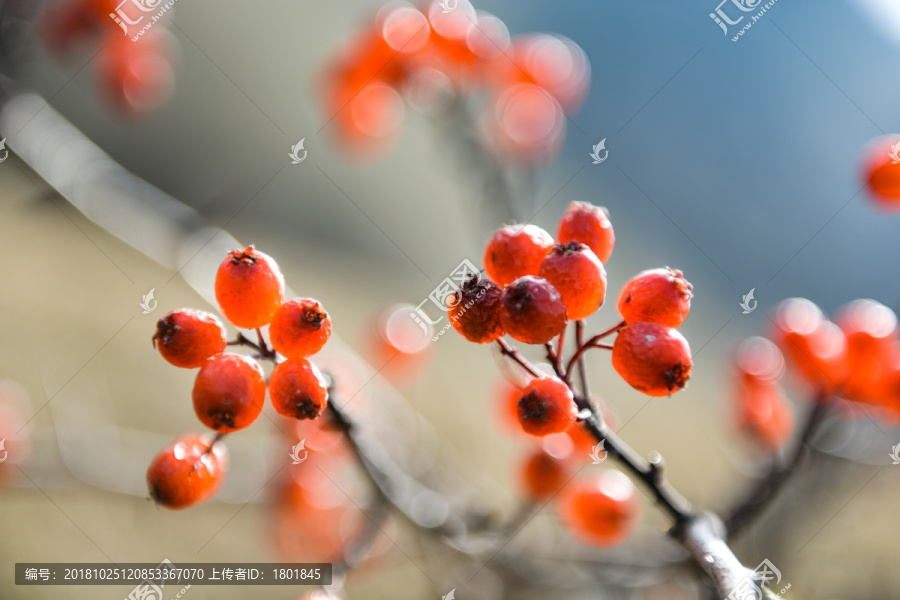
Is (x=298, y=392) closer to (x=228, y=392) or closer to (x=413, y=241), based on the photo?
(x=228, y=392)

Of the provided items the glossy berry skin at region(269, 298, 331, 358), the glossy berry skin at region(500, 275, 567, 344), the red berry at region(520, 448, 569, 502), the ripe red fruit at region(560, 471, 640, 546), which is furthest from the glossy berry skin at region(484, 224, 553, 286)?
the ripe red fruit at region(560, 471, 640, 546)

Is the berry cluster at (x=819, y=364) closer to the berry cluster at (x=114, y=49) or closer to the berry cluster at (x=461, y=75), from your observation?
the berry cluster at (x=461, y=75)

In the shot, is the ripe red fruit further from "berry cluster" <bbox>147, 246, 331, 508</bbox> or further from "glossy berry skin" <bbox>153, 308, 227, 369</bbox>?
"glossy berry skin" <bbox>153, 308, 227, 369</bbox>

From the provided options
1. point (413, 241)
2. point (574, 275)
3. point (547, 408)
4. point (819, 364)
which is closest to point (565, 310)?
point (574, 275)

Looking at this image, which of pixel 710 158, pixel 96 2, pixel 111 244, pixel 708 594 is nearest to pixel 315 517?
pixel 708 594

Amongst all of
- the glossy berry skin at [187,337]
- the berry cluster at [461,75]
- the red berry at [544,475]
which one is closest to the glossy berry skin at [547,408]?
the glossy berry skin at [187,337]

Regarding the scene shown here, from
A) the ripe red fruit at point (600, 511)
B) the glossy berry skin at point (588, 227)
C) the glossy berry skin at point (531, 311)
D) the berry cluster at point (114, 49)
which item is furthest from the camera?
the berry cluster at point (114, 49)
